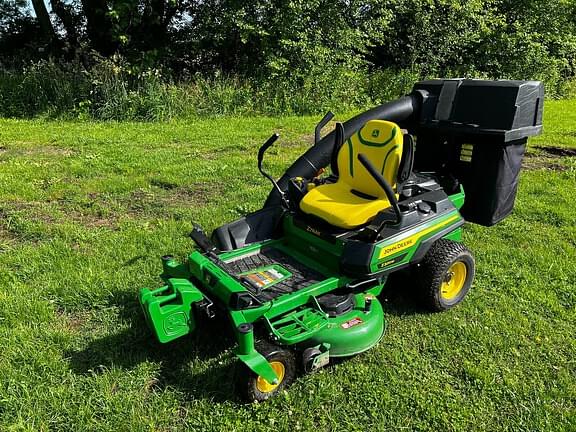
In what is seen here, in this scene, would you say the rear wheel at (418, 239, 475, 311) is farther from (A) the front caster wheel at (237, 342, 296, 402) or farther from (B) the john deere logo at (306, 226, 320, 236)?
(A) the front caster wheel at (237, 342, 296, 402)

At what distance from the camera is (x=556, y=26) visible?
570 inches

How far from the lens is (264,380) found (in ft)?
9.33

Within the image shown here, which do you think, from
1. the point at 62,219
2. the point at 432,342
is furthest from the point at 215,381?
the point at 62,219

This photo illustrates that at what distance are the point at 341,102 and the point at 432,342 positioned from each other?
8.49 metres

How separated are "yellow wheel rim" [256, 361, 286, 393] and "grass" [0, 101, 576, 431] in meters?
0.09

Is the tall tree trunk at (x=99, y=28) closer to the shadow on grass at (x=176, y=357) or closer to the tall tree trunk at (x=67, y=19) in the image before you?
the tall tree trunk at (x=67, y=19)

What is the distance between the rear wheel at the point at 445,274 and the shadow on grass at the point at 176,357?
136cm

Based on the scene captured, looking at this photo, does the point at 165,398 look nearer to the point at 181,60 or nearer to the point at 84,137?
the point at 84,137

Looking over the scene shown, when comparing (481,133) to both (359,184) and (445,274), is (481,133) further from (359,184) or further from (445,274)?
(445,274)

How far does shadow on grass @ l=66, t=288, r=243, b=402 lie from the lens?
296cm

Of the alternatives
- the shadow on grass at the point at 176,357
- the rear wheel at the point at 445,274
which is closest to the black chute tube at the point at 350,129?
the rear wheel at the point at 445,274

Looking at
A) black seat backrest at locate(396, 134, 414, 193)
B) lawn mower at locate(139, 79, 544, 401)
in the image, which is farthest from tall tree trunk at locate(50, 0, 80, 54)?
black seat backrest at locate(396, 134, 414, 193)

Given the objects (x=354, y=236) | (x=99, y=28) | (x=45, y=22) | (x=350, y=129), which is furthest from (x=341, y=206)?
(x=45, y=22)

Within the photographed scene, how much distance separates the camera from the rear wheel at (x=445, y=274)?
3518mm
